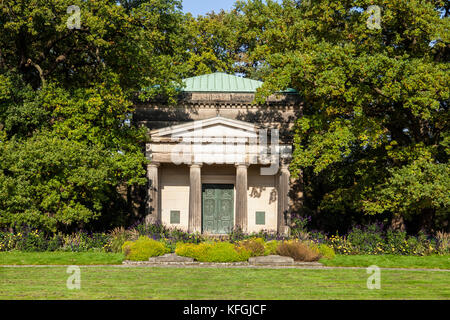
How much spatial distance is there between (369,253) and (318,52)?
10.2 meters

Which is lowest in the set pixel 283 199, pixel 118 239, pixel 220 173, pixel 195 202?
pixel 118 239

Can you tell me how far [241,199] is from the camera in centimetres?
A: 2770

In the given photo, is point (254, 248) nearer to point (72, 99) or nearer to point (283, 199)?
point (283, 199)

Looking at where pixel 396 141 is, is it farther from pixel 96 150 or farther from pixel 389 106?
pixel 96 150

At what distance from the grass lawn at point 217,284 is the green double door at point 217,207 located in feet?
47.2

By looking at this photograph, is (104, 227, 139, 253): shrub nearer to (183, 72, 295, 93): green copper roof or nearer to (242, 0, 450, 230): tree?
(242, 0, 450, 230): tree

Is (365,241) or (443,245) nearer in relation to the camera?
(443,245)

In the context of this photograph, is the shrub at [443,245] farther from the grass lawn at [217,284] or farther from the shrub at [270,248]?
the shrub at [270,248]

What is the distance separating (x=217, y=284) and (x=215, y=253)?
551cm

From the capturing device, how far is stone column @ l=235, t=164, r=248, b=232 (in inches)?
1074

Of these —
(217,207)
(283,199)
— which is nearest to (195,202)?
(217,207)

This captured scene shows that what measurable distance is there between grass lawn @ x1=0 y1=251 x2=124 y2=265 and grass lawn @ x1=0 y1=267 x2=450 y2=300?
1810 mm

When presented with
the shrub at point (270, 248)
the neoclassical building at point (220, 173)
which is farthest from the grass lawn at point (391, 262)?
the neoclassical building at point (220, 173)

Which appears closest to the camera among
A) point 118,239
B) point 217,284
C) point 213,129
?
point 217,284
